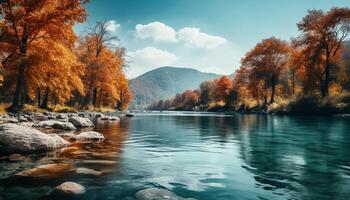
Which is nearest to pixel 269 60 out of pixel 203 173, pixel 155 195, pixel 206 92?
pixel 203 173

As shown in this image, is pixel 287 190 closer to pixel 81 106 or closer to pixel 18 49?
pixel 18 49

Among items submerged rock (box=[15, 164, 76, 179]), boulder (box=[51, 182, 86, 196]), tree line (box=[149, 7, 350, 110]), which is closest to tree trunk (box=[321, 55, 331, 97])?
tree line (box=[149, 7, 350, 110])

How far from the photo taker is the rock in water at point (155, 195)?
470cm

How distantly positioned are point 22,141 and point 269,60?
167ft

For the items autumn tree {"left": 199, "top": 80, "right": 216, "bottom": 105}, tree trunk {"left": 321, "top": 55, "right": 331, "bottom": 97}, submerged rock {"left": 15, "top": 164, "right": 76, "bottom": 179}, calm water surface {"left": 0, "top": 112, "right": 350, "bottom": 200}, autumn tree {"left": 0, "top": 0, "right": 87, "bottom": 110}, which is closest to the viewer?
calm water surface {"left": 0, "top": 112, "right": 350, "bottom": 200}

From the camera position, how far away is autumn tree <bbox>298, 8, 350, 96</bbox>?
37406mm

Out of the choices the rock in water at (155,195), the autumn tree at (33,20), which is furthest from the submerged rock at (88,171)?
the autumn tree at (33,20)

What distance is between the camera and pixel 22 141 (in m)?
8.55

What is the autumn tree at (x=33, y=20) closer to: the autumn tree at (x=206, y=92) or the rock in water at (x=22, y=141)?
the rock in water at (x=22, y=141)

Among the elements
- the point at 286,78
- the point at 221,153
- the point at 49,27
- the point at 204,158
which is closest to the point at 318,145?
the point at 221,153

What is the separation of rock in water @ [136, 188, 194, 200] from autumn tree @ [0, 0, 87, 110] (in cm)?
1928

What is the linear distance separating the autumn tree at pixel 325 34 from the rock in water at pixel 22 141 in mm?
36786

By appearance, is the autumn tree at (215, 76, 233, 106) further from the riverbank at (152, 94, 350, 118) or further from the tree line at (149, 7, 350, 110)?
the riverbank at (152, 94, 350, 118)

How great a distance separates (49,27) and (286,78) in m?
49.8
